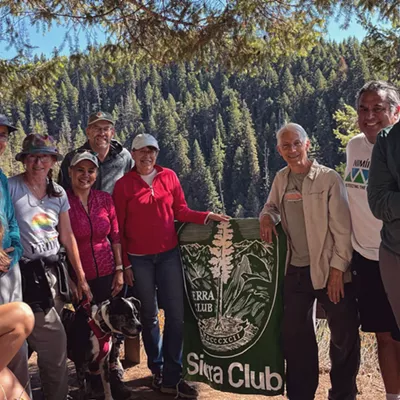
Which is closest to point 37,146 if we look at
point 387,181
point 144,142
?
point 144,142

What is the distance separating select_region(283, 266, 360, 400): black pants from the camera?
2812 mm

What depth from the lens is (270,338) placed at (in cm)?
330

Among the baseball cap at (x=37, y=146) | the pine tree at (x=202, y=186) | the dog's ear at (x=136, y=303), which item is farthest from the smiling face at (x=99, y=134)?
the pine tree at (x=202, y=186)

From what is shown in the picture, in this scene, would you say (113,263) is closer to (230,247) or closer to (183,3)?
(230,247)

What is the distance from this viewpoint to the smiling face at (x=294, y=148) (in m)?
2.90

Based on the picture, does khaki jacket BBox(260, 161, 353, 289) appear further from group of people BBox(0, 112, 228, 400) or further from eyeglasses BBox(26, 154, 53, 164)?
eyeglasses BBox(26, 154, 53, 164)

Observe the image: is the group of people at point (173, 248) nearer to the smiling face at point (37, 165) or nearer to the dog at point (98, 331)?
the smiling face at point (37, 165)

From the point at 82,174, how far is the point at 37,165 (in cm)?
39

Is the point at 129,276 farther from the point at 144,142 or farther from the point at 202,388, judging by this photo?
the point at 202,388

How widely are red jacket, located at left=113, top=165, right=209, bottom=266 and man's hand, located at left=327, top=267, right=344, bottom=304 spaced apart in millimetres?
1071

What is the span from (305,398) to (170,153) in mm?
100390

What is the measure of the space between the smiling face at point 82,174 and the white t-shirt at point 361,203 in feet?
5.61

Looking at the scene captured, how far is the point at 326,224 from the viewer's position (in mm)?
2797

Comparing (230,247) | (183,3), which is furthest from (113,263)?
(183,3)
